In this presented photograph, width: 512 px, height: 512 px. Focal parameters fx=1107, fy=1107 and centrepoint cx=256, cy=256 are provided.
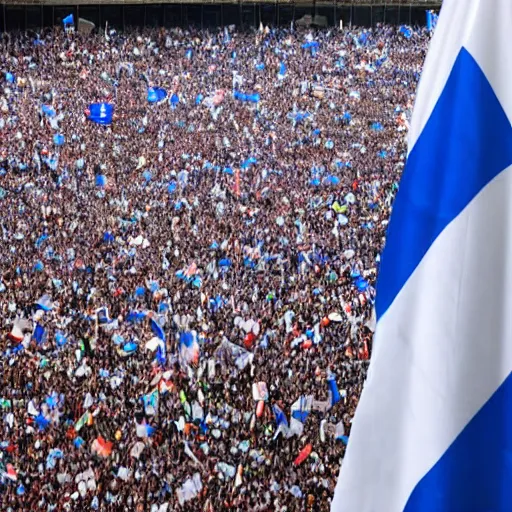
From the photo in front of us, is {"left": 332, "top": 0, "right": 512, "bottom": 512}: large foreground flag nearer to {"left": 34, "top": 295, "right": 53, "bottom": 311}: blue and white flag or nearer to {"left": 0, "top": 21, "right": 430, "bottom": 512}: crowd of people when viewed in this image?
{"left": 0, "top": 21, "right": 430, "bottom": 512}: crowd of people

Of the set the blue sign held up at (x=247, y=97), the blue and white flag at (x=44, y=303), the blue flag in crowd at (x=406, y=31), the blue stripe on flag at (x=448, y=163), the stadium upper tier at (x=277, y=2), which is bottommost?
the blue and white flag at (x=44, y=303)

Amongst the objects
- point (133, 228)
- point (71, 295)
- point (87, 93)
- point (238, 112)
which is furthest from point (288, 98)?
point (71, 295)

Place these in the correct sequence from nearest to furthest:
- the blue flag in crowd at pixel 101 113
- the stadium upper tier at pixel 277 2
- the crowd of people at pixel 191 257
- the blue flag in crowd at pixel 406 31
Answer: the crowd of people at pixel 191 257 < the blue flag in crowd at pixel 101 113 < the stadium upper tier at pixel 277 2 < the blue flag in crowd at pixel 406 31

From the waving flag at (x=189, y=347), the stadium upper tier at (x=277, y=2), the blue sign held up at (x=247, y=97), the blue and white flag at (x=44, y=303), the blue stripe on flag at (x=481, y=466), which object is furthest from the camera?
the stadium upper tier at (x=277, y=2)

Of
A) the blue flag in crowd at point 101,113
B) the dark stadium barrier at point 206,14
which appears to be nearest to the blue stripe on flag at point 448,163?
the blue flag in crowd at point 101,113

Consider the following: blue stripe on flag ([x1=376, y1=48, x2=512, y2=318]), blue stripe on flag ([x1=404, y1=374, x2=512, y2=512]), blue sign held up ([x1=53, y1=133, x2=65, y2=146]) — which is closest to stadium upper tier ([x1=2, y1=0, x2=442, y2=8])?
blue sign held up ([x1=53, y1=133, x2=65, y2=146])

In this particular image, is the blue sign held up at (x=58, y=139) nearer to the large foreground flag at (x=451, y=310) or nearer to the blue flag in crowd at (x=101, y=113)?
the blue flag in crowd at (x=101, y=113)

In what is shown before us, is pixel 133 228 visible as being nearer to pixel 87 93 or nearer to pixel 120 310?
pixel 120 310

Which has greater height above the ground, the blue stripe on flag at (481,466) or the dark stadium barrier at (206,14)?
the blue stripe on flag at (481,466)
